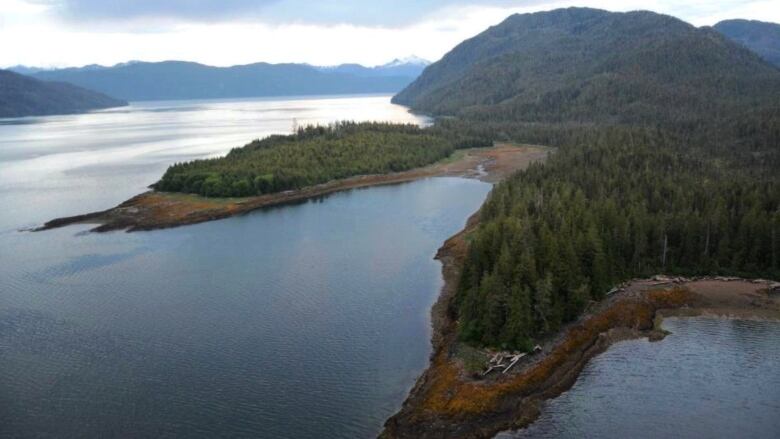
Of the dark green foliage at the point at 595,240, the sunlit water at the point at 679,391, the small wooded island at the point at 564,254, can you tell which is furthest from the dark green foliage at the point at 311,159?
the sunlit water at the point at 679,391

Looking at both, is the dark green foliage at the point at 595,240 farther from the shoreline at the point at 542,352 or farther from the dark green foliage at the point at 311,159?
the dark green foliage at the point at 311,159

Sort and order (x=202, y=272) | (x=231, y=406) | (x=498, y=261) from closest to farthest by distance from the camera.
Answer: (x=231, y=406) → (x=498, y=261) → (x=202, y=272)

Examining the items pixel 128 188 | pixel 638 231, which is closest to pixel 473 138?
pixel 128 188

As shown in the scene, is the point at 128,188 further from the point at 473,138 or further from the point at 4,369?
the point at 473,138

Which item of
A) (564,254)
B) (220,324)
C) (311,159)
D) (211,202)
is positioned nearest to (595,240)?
(564,254)

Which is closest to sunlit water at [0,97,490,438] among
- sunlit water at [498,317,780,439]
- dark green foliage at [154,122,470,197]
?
sunlit water at [498,317,780,439]

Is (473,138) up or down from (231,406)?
up

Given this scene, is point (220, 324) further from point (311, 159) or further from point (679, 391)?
point (311, 159)

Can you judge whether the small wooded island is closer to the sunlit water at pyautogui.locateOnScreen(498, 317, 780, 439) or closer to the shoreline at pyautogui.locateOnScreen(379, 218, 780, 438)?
the shoreline at pyautogui.locateOnScreen(379, 218, 780, 438)
